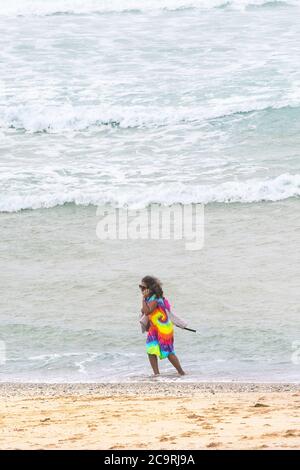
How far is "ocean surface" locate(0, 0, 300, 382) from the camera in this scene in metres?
11.2

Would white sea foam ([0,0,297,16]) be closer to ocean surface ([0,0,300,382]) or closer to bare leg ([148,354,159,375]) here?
ocean surface ([0,0,300,382])

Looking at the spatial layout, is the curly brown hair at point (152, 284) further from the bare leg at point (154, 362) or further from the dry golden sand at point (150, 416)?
the dry golden sand at point (150, 416)

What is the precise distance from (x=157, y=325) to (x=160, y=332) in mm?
80

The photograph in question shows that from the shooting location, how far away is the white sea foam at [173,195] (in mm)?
16203

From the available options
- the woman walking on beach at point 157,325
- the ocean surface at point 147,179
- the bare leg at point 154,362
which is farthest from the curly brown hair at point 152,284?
the ocean surface at point 147,179

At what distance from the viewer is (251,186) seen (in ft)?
53.9

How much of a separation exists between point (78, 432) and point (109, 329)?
4166 millimetres

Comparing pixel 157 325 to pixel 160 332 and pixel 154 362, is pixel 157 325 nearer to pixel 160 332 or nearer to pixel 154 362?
pixel 160 332

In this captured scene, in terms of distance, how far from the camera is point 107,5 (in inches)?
1217

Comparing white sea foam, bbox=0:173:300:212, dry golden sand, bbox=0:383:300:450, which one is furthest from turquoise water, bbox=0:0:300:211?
dry golden sand, bbox=0:383:300:450

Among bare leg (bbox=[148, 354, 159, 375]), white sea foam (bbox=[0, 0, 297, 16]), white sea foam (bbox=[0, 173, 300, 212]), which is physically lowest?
bare leg (bbox=[148, 354, 159, 375])

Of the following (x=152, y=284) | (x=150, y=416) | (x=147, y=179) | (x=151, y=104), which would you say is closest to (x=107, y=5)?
(x=151, y=104)

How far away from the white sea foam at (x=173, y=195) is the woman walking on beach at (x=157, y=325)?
20.1ft

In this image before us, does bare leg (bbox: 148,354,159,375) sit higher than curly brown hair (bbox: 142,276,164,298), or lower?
lower
